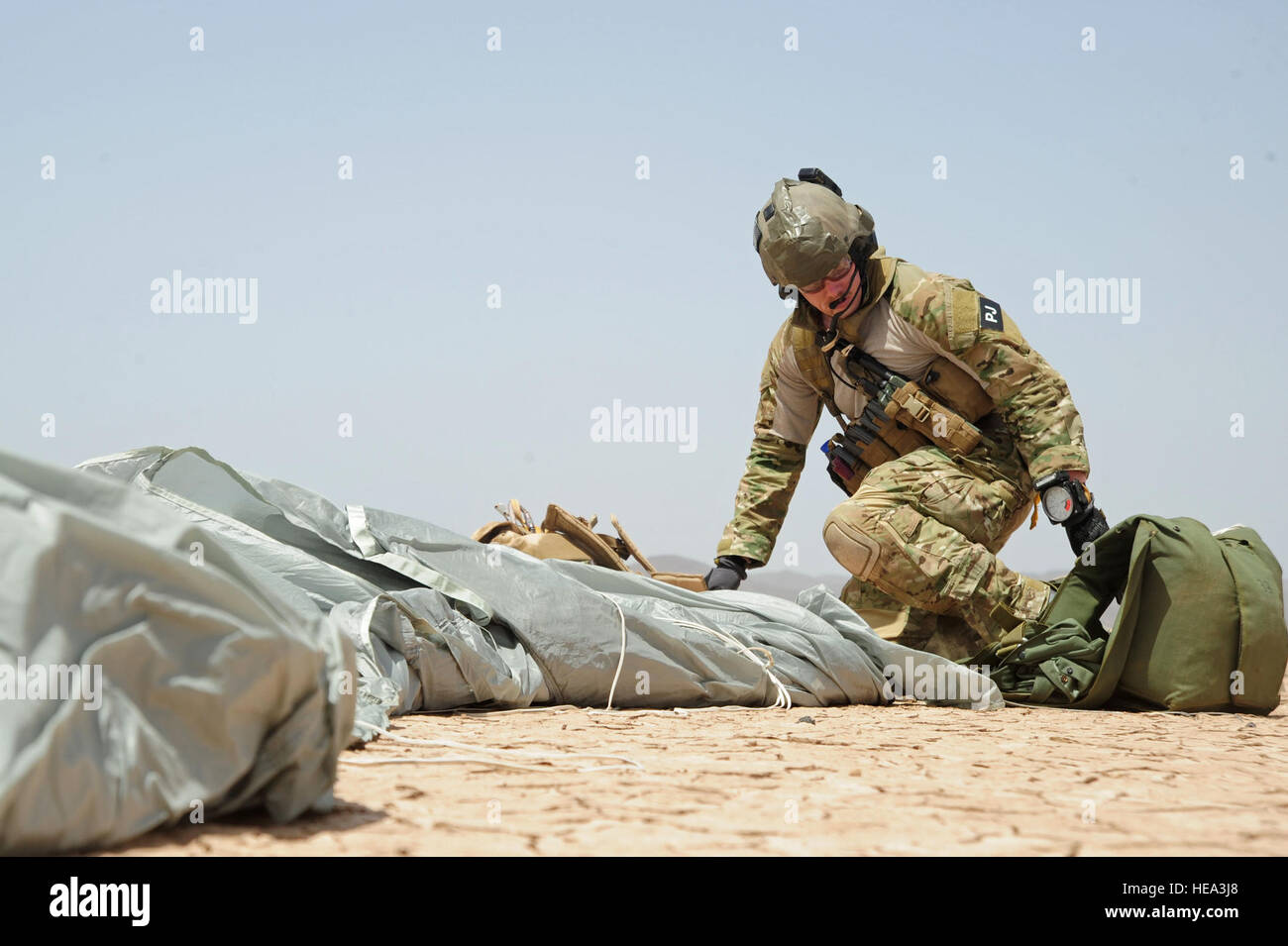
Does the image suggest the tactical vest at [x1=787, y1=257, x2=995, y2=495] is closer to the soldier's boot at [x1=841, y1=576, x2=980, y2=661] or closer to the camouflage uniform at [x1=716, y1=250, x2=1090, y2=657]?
the camouflage uniform at [x1=716, y1=250, x2=1090, y2=657]

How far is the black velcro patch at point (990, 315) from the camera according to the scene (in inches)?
189

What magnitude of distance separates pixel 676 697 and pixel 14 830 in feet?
7.90

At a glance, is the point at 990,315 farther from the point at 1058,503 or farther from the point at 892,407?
the point at 1058,503

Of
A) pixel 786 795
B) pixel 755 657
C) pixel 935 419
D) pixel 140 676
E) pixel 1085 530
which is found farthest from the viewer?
pixel 935 419

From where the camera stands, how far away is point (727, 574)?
5430 mm

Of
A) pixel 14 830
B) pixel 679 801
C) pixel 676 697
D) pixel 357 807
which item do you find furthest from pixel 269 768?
pixel 676 697

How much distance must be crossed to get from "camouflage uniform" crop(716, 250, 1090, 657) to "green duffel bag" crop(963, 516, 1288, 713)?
708mm

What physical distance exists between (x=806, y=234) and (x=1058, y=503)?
1.45m

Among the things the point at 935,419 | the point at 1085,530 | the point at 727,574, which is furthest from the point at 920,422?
the point at 727,574

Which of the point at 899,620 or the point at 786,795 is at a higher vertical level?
the point at 786,795

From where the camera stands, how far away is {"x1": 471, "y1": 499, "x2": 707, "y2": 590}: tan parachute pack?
5.02 metres

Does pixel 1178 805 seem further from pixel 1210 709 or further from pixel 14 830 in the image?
pixel 1210 709

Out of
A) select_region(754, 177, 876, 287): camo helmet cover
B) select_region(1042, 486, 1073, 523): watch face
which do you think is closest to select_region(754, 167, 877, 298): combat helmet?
select_region(754, 177, 876, 287): camo helmet cover
